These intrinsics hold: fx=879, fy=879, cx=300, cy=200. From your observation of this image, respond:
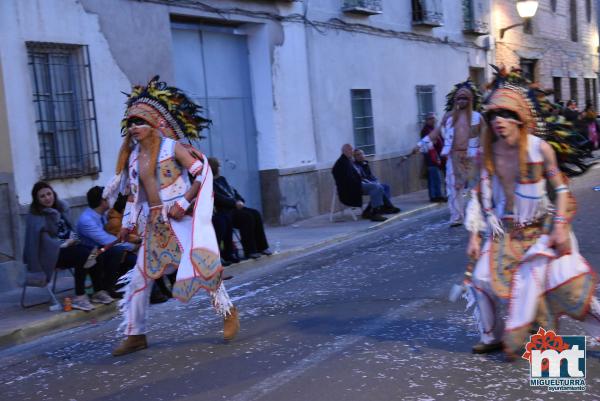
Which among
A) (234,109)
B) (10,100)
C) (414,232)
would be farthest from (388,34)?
(10,100)

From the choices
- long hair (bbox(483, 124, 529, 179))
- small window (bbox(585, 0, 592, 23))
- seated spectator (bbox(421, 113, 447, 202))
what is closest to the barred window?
small window (bbox(585, 0, 592, 23))

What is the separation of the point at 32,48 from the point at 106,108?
126 centimetres

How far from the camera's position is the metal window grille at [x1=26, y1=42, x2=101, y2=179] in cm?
1027

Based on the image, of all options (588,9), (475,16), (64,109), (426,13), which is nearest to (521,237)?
(64,109)

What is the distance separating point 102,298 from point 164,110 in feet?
8.38

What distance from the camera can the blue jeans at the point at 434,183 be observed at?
16.4m

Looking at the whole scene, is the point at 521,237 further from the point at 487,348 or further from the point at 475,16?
the point at 475,16

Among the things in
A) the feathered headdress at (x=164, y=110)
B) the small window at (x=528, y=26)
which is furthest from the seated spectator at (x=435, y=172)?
the small window at (x=528, y=26)

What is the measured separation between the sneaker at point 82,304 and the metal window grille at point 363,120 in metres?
9.89

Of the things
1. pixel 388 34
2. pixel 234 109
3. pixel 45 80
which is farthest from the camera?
pixel 388 34

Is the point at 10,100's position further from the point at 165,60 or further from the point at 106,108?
the point at 165,60

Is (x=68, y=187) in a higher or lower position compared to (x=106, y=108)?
lower

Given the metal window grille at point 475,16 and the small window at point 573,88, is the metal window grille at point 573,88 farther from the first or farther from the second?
the metal window grille at point 475,16

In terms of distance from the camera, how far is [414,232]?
12203 millimetres
